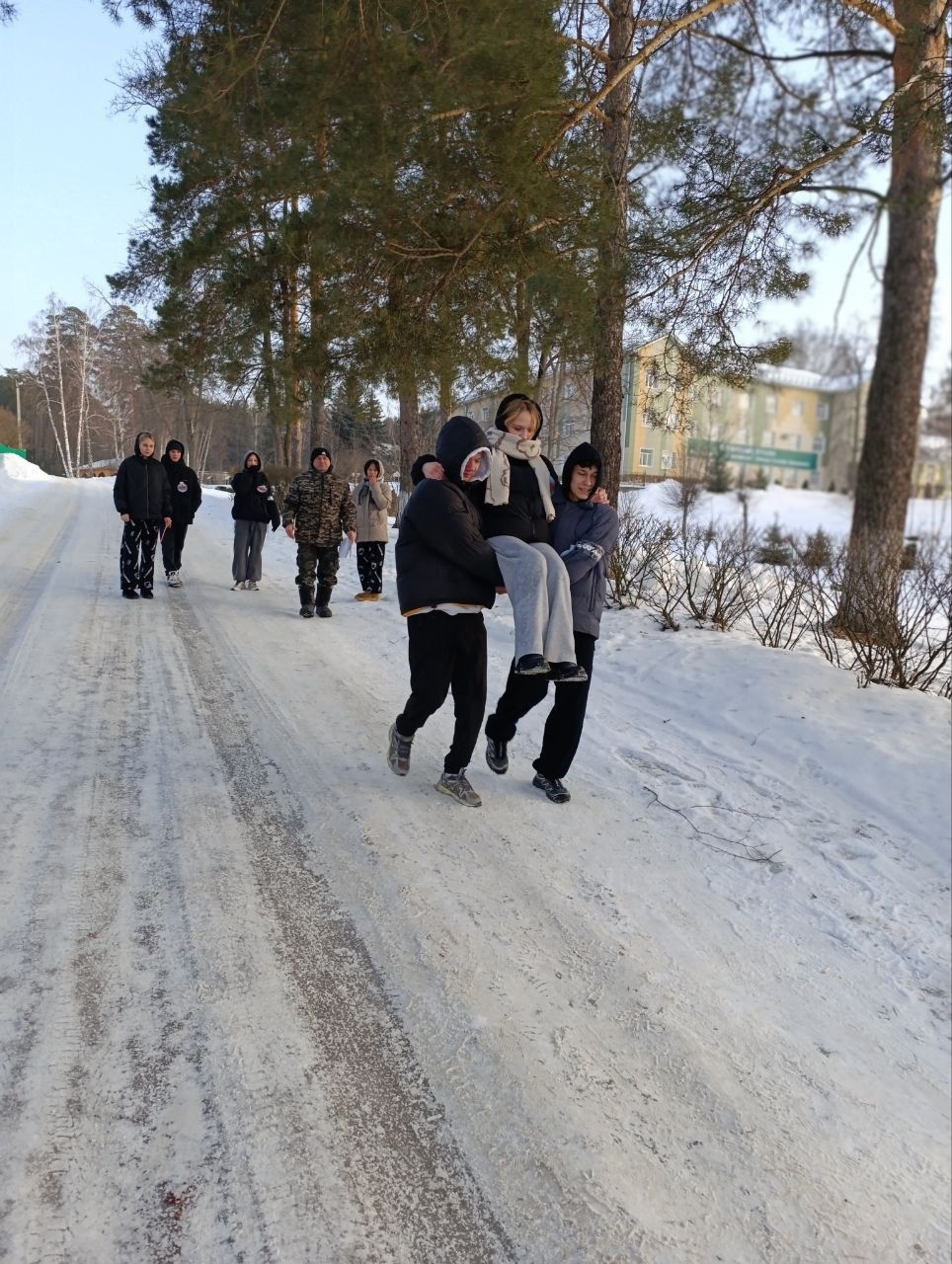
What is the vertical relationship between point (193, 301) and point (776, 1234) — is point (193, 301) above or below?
above

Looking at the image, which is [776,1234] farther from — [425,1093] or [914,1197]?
[425,1093]

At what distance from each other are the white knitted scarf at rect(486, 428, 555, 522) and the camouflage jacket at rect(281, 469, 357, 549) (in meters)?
4.95

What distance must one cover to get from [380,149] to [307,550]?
13.1 ft

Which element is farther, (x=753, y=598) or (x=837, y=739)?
(x=753, y=598)

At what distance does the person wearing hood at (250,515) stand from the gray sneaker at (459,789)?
21.4ft

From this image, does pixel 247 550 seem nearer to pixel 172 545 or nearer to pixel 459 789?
pixel 172 545

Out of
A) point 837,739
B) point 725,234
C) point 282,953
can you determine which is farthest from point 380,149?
point 282,953

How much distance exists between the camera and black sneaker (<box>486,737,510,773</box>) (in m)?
4.44

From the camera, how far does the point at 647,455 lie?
47.6 m

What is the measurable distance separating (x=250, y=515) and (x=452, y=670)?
6.74 meters

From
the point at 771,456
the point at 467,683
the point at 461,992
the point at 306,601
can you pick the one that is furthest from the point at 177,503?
the point at 771,456

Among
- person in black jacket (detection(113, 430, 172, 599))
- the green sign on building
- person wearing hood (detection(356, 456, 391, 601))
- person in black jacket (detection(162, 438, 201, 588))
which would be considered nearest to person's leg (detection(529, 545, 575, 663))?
person wearing hood (detection(356, 456, 391, 601))

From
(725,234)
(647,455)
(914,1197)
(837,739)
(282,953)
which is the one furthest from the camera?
(647,455)

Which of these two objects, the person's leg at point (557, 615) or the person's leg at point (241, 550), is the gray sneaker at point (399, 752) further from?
the person's leg at point (241, 550)
